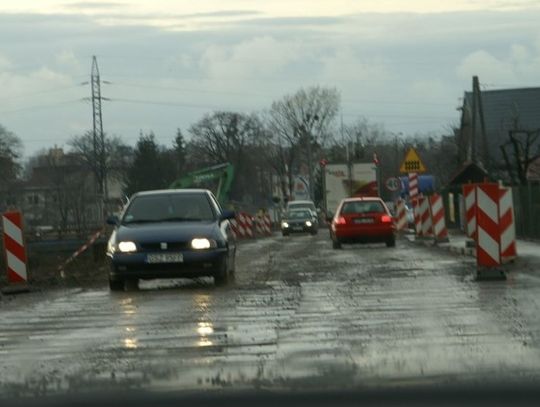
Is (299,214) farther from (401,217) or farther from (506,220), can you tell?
(506,220)

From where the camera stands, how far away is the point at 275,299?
15789mm

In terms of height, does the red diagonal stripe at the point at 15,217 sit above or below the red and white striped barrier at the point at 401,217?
above

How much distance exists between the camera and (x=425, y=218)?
36.2 m

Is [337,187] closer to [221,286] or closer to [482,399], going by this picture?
[221,286]

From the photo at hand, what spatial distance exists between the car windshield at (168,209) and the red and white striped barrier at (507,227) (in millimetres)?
5490

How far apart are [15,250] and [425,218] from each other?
1889 centimetres

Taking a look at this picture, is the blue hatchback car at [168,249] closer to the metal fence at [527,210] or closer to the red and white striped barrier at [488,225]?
the red and white striped barrier at [488,225]

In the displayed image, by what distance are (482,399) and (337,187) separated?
2135 inches

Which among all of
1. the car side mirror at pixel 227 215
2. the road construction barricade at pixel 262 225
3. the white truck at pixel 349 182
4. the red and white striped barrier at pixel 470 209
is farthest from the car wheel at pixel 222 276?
the white truck at pixel 349 182

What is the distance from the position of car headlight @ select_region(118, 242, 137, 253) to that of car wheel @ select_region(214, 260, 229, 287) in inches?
50.8

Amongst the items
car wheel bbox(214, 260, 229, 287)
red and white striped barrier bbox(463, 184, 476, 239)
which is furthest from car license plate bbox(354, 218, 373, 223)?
car wheel bbox(214, 260, 229, 287)

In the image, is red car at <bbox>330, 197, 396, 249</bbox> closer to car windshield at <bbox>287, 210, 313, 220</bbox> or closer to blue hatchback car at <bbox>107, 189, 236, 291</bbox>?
blue hatchback car at <bbox>107, 189, 236, 291</bbox>

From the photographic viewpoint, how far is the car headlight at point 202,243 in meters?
18.5

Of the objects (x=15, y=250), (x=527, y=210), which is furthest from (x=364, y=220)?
(x=15, y=250)
